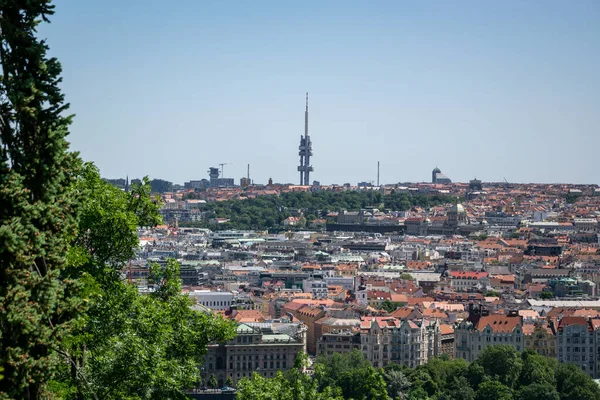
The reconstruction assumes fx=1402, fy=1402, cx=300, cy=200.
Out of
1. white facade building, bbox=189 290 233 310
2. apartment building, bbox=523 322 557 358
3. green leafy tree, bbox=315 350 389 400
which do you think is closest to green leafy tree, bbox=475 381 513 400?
green leafy tree, bbox=315 350 389 400

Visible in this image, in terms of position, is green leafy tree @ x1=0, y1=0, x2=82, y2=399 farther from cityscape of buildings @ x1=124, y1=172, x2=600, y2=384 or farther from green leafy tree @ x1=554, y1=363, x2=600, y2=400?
green leafy tree @ x1=554, y1=363, x2=600, y2=400

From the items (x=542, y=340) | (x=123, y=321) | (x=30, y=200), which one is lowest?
(x=542, y=340)

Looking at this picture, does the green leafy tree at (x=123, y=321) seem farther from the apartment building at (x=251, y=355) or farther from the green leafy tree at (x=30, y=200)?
the apartment building at (x=251, y=355)

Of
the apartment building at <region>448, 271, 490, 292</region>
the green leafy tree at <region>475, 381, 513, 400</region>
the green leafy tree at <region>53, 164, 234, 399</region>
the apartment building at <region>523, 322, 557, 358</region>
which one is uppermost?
the green leafy tree at <region>53, 164, 234, 399</region>

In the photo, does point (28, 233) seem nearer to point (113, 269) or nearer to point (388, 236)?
point (113, 269)

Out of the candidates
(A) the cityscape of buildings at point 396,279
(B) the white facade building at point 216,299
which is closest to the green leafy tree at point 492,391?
(A) the cityscape of buildings at point 396,279

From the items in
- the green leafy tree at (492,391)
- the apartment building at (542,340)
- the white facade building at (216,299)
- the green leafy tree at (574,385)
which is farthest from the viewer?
the white facade building at (216,299)

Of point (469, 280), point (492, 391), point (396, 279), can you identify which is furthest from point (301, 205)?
point (492, 391)

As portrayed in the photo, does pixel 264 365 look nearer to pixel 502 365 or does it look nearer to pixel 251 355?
pixel 251 355
